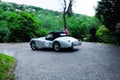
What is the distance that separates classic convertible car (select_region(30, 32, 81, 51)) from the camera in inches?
679

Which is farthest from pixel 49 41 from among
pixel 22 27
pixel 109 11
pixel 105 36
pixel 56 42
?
pixel 22 27

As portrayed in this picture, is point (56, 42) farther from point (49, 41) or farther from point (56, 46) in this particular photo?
point (49, 41)

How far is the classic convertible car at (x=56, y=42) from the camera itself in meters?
17.2

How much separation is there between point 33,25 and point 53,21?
11533mm

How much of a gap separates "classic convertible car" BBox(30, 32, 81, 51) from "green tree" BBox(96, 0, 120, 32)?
408 cm

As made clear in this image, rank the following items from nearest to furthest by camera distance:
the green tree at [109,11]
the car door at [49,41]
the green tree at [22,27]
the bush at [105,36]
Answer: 1. the car door at [49,41]
2. the green tree at [109,11]
3. the bush at [105,36]
4. the green tree at [22,27]

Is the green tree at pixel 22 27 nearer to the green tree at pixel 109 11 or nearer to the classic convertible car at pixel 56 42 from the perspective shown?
the classic convertible car at pixel 56 42

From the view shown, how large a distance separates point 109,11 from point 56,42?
546 cm

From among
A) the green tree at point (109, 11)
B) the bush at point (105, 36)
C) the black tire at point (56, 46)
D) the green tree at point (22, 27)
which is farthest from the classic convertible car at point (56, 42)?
the green tree at point (22, 27)

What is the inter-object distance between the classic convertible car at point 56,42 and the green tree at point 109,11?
4.08 m

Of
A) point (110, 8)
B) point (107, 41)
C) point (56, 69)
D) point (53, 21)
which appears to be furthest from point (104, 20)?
point (53, 21)

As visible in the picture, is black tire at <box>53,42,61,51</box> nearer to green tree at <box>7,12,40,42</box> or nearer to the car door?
the car door

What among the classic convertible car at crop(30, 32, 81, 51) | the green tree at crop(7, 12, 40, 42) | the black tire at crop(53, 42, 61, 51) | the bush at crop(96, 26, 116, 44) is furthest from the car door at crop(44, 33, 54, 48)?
the green tree at crop(7, 12, 40, 42)

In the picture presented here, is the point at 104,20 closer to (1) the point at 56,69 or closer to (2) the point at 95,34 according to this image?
(2) the point at 95,34
